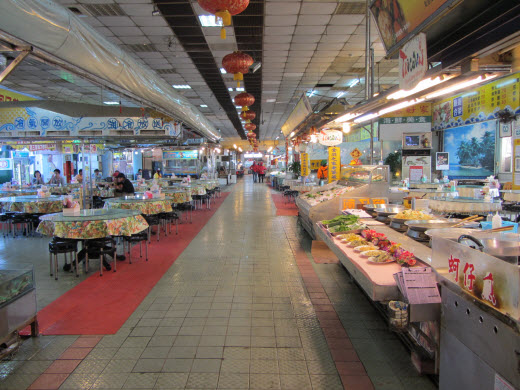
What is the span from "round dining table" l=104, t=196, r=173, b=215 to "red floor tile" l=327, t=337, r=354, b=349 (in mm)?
4935

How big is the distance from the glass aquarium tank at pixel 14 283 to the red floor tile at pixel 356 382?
112 inches

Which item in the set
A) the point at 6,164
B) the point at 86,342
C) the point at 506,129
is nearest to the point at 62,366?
the point at 86,342

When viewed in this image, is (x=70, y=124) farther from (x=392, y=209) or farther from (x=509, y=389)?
(x=509, y=389)

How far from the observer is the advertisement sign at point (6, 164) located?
1576 centimetres

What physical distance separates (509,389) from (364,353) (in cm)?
154

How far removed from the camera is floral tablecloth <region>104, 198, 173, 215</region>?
6.99m

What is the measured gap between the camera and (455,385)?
2031 millimetres

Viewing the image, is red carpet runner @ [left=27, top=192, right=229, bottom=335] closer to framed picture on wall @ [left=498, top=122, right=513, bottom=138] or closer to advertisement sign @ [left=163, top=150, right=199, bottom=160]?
framed picture on wall @ [left=498, top=122, right=513, bottom=138]

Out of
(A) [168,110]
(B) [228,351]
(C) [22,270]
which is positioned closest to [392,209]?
(B) [228,351]

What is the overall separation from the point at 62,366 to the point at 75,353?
20 cm

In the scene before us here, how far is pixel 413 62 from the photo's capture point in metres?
3.19

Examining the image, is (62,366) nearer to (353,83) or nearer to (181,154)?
(353,83)

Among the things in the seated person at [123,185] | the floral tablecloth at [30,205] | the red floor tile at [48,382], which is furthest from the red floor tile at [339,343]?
the floral tablecloth at [30,205]

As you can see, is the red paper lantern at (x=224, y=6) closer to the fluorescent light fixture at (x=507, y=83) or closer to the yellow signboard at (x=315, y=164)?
the fluorescent light fixture at (x=507, y=83)
